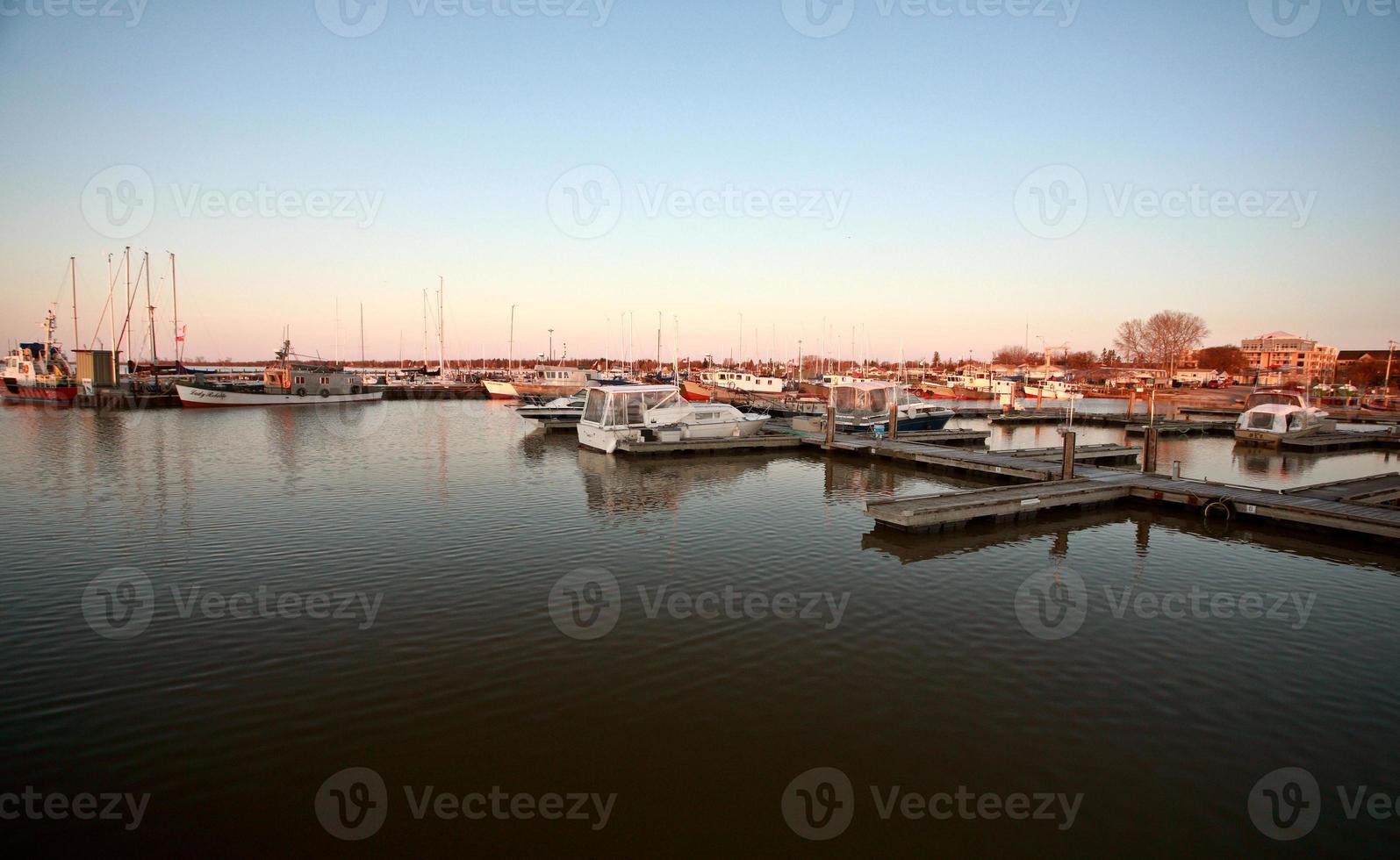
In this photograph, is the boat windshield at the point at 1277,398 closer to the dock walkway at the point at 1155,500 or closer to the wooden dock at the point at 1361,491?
the wooden dock at the point at 1361,491

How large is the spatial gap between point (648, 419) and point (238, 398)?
147ft

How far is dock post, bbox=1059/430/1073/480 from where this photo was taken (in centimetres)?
2189

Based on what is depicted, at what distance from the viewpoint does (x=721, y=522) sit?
17984 mm

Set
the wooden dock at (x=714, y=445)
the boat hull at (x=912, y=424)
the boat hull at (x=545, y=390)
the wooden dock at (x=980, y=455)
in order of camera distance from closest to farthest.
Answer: the wooden dock at (x=980, y=455)
the wooden dock at (x=714, y=445)
the boat hull at (x=912, y=424)
the boat hull at (x=545, y=390)

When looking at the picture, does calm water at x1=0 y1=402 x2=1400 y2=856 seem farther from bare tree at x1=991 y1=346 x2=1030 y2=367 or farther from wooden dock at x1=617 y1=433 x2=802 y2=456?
bare tree at x1=991 y1=346 x2=1030 y2=367

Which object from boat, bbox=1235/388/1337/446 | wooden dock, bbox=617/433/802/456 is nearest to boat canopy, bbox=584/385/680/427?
wooden dock, bbox=617/433/802/456

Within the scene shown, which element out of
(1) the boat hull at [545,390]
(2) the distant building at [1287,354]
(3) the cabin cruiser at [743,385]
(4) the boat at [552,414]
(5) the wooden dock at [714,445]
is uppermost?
(2) the distant building at [1287,354]

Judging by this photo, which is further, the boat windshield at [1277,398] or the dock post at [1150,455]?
the boat windshield at [1277,398]

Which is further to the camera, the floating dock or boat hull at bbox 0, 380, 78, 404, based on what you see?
boat hull at bbox 0, 380, 78, 404

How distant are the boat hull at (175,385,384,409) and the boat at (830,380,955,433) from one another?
48748 millimetres

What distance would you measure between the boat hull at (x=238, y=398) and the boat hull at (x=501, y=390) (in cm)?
1519

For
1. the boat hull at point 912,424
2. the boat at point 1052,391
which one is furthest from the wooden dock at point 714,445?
the boat at point 1052,391

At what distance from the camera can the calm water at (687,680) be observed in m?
6.48

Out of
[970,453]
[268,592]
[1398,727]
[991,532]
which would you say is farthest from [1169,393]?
[268,592]
